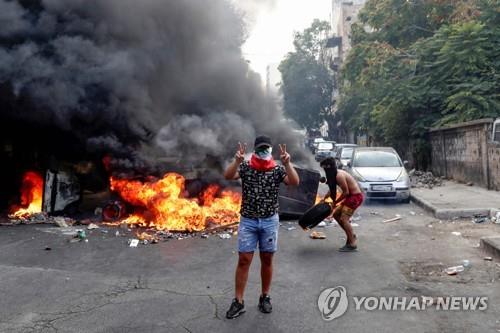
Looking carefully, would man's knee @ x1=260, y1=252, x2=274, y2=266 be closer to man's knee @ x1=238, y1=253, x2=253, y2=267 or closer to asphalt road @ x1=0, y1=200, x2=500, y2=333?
man's knee @ x1=238, y1=253, x2=253, y2=267

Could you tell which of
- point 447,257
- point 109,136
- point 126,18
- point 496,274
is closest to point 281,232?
point 447,257

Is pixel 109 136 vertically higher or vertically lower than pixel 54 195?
higher

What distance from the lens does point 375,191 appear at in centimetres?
1172

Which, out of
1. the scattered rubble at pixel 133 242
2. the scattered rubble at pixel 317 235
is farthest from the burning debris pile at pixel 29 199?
the scattered rubble at pixel 317 235

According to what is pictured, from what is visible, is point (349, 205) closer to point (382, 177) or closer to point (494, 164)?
point (382, 177)

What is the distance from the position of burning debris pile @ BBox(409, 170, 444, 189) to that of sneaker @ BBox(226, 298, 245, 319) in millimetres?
12193

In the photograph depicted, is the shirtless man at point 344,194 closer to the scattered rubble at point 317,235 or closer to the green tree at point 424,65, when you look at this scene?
the scattered rubble at point 317,235

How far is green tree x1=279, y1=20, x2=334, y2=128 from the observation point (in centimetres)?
4112

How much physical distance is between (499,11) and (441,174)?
6515 millimetres

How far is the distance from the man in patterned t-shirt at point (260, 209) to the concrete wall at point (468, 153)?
36.0 feet

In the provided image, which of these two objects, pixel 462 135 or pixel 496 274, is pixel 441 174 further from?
pixel 496 274

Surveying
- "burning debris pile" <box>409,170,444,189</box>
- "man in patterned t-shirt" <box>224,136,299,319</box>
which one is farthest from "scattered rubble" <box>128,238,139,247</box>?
"burning debris pile" <box>409,170,444,189</box>

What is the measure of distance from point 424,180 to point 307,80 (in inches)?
1044

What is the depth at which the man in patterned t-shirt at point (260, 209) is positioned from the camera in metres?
4.28
